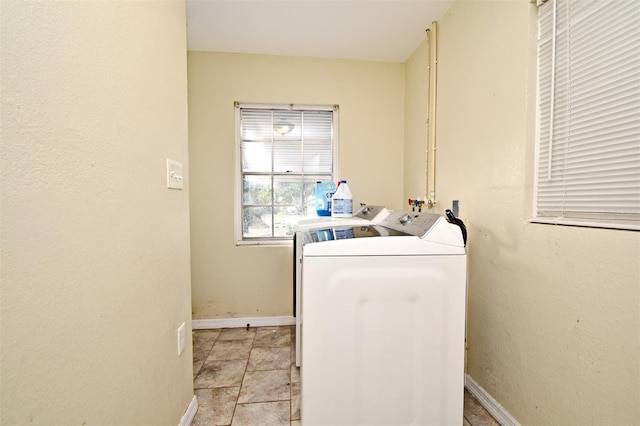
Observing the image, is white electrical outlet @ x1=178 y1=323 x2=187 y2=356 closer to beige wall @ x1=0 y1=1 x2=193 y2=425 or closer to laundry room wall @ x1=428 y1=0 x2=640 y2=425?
beige wall @ x1=0 y1=1 x2=193 y2=425

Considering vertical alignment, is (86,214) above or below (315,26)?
below

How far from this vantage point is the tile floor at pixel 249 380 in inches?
59.8

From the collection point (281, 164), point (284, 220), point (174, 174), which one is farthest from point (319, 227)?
point (281, 164)

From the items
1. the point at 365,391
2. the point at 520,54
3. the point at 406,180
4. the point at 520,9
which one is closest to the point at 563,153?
the point at 520,54

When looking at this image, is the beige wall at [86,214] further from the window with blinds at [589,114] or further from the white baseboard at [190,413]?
the window with blinds at [589,114]

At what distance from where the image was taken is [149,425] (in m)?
1.07

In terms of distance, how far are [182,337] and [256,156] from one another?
1.79m

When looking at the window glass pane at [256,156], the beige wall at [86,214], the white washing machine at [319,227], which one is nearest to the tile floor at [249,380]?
the white washing machine at [319,227]

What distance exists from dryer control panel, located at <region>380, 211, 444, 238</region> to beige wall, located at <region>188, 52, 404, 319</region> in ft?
3.59

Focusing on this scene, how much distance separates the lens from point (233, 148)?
2.62 m

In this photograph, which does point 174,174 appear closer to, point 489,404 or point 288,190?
point 288,190

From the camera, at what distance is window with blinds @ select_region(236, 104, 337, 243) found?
2.72 meters

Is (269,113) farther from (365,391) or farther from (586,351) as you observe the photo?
(586,351)

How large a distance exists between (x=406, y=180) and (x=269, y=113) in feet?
4.99
